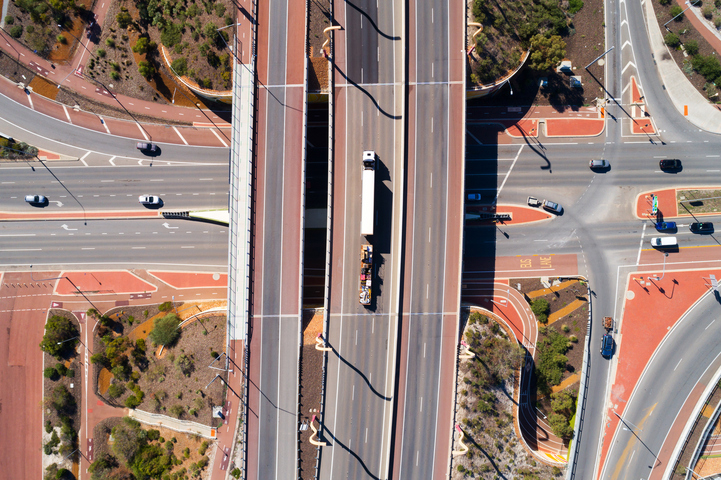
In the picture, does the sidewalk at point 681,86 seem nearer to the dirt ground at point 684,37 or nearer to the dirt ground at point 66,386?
the dirt ground at point 684,37

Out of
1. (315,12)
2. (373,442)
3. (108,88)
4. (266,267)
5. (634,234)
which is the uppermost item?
(315,12)

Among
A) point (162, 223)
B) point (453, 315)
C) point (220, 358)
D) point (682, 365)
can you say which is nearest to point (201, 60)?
point (162, 223)

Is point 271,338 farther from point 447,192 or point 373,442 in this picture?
point 447,192

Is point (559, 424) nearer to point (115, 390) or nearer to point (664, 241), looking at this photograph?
point (664, 241)

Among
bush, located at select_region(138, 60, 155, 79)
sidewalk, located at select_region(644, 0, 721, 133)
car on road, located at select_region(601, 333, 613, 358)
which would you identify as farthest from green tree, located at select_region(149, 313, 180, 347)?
sidewalk, located at select_region(644, 0, 721, 133)

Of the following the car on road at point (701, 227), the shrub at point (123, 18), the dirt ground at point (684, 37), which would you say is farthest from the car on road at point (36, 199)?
the car on road at point (701, 227)

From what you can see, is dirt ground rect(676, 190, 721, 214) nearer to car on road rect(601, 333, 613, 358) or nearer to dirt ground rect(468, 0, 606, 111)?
dirt ground rect(468, 0, 606, 111)
